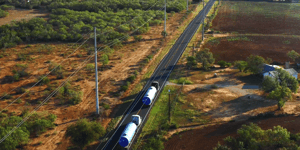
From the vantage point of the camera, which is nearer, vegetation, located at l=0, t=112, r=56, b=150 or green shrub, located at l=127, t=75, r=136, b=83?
vegetation, located at l=0, t=112, r=56, b=150

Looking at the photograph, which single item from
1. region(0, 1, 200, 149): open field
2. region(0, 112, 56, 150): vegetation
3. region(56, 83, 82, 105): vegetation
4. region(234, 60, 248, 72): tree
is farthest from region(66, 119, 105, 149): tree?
region(234, 60, 248, 72): tree

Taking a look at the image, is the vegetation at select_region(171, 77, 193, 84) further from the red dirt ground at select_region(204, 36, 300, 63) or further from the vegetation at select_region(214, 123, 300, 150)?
the vegetation at select_region(214, 123, 300, 150)

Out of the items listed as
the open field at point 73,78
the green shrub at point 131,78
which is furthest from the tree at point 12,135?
the green shrub at point 131,78

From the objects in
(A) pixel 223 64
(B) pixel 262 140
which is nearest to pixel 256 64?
(A) pixel 223 64

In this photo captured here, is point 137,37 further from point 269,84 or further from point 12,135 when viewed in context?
point 12,135

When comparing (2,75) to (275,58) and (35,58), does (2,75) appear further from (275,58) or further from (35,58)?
(275,58)

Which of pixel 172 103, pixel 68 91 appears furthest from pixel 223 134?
pixel 68 91

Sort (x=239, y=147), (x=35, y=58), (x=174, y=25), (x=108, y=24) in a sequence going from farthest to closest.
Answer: (x=174, y=25) → (x=108, y=24) → (x=35, y=58) → (x=239, y=147)
